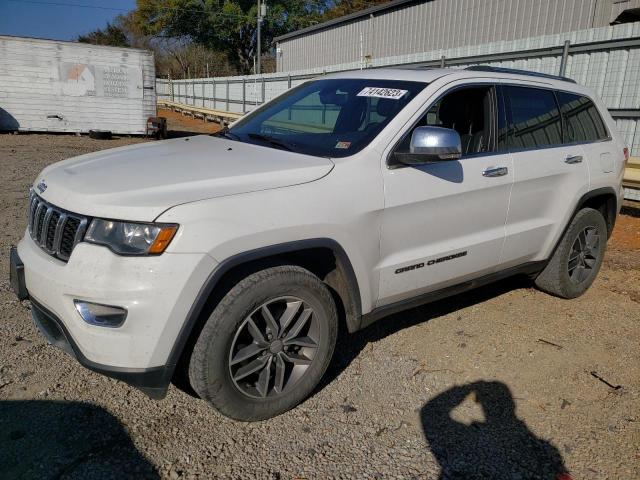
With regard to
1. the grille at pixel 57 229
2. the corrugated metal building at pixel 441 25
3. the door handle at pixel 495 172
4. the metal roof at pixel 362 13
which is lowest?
the grille at pixel 57 229

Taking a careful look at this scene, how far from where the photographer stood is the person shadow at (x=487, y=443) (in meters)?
2.52

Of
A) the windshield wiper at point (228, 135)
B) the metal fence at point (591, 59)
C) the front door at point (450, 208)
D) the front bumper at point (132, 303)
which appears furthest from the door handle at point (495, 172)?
the metal fence at point (591, 59)

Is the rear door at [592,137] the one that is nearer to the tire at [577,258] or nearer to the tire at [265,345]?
the tire at [577,258]

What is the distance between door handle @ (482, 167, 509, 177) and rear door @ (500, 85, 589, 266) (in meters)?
0.13

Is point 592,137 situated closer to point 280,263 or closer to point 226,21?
point 280,263

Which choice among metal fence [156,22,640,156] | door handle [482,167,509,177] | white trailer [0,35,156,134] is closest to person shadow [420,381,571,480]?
door handle [482,167,509,177]

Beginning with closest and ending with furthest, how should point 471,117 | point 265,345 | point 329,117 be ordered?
point 265,345, point 329,117, point 471,117

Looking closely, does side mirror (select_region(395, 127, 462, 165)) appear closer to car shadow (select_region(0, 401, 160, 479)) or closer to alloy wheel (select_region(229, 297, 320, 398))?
alloy wheel (select_region(229, 297, 320, 398))

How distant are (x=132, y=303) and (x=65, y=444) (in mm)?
865

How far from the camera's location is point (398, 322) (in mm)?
4094

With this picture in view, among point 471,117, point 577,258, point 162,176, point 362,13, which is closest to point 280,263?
point 162,176

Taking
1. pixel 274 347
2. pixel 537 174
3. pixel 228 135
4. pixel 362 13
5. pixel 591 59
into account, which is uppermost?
pixel 362 13

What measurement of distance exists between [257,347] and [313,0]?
52.2 meters

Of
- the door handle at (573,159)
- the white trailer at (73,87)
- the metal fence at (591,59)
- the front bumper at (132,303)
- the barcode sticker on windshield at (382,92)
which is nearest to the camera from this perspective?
the front bumper at (132,303)
